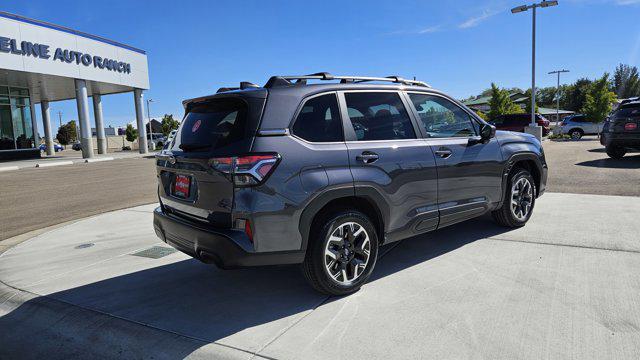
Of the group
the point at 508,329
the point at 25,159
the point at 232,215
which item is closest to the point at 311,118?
the point at 232,215

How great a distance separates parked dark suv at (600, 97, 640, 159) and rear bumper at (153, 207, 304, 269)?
37.9ft

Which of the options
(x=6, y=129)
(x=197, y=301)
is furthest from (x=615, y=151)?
(x=6, y=129)

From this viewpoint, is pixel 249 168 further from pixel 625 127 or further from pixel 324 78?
pixel 625 127

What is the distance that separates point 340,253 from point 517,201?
291 centimetres

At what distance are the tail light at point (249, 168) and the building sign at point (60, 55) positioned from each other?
25.4 metres

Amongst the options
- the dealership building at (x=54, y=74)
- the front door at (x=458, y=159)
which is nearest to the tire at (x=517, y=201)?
the front door at (x=458, y=159)

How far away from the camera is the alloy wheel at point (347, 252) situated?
341 centimetres

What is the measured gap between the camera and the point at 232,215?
9.94 feet

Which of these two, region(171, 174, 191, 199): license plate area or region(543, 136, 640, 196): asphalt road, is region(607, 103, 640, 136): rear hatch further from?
region(171, 174, 191, 199): license plate area

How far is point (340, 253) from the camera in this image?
137 inches

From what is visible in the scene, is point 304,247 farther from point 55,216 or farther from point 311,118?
point 55,216

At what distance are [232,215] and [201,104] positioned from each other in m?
1.22

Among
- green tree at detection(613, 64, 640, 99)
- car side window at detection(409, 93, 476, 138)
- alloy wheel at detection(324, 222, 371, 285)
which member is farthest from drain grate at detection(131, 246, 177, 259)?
green tree at detection(613, 64, 640, 99)

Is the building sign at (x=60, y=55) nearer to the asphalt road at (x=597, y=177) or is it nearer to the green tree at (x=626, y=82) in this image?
the asphalt road at (x=597, y=177)
